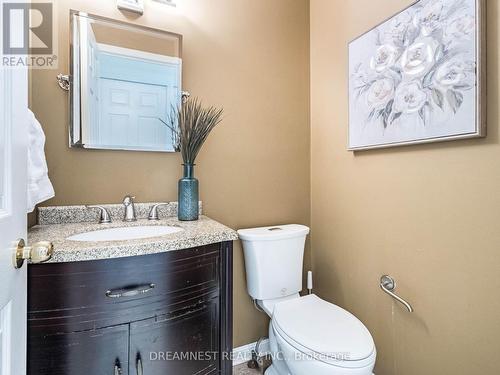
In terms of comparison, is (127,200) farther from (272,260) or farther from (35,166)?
(272,260)

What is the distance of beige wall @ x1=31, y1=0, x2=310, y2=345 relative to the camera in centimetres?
124

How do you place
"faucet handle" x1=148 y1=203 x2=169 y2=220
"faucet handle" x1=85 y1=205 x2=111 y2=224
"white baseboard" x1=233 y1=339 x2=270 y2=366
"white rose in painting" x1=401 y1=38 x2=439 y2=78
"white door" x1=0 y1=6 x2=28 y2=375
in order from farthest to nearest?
"white baseboard" x1=233 y1=339 x2=270 y2=366 → "faucet handle" x1=148 y1=203 x2=169 y2=220 → "faucet handle" x1=85 y1=205 x2=111 y2=224 → "white rose in painting" x1=401 y1=38 x2=439 y2=78 → "white door" x1=0 y1=6 x2=28 y2=375

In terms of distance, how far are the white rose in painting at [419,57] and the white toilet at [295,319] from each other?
96cm

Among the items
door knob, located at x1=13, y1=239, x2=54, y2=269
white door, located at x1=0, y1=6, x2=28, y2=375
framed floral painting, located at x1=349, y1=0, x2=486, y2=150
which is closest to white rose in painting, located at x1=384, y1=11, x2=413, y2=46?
framed floral painting, located at x1=349, y1=0, x2=486, y2=150


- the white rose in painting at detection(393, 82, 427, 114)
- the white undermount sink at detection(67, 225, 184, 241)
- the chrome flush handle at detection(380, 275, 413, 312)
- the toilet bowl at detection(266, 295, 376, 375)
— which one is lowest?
the toilet bowl at detection(266, 295, 376, 375)

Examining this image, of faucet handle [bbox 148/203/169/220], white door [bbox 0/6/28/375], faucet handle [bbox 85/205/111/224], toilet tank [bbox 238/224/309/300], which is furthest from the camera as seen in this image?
toilet tank [bbox 238/224/309/300]

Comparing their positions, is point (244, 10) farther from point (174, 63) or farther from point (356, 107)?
point (356, 107)

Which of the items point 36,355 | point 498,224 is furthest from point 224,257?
point 498,224

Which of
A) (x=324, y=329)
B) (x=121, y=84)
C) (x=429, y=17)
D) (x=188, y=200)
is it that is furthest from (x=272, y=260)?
(x=429, y=17)

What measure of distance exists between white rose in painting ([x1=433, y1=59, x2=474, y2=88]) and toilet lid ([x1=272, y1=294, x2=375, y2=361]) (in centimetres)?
108

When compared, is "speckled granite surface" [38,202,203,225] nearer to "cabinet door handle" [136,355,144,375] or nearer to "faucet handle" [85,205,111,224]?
"faucet handle" [85,205,111,224]

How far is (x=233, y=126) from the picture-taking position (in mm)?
1613

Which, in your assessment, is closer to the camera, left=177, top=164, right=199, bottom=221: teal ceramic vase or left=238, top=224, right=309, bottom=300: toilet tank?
left=177, top=164, right=199, bottom=221: teal ceramic vase

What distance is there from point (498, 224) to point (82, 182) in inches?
68.4
